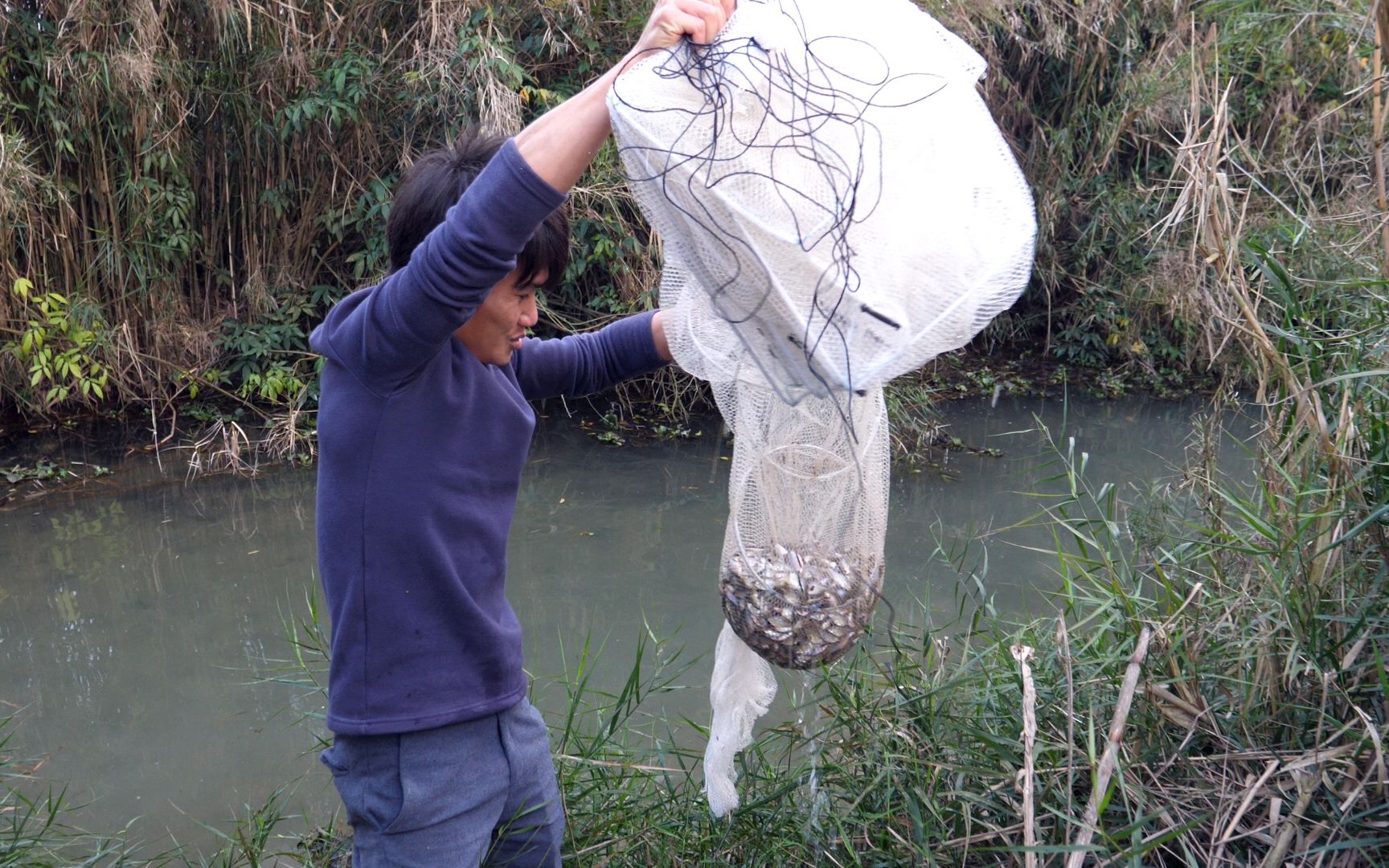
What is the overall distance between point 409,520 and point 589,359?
1.69ft

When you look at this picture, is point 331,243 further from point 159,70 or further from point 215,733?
point 215,733

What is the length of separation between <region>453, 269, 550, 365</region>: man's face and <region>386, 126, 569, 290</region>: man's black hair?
0.02m

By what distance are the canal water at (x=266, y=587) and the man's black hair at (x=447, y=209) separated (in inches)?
34.8

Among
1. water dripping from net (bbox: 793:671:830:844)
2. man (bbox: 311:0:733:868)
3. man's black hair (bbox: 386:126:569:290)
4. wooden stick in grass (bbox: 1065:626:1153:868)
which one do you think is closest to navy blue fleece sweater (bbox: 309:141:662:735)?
man (bbox: 311:0:733:868)

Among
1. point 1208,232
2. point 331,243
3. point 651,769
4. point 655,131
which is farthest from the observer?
point 331,243

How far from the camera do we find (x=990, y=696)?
192cm

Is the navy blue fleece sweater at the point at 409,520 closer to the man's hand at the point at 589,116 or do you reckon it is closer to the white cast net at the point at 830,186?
the man's hand at the point at 589,116

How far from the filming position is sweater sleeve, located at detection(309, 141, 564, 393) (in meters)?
1.28

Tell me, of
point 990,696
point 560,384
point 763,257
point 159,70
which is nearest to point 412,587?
point 560,384

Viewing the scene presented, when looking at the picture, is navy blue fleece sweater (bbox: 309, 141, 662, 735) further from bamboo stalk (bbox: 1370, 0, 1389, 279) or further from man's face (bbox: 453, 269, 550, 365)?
bamboo stalk (bbox: 1370, 0, 1389, 279)

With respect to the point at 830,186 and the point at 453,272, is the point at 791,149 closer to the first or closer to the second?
the point at 830,186

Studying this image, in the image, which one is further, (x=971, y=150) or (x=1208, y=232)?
(x=1208, y=232)

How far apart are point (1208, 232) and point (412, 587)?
54.0 inches

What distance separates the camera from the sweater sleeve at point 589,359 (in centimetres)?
184
